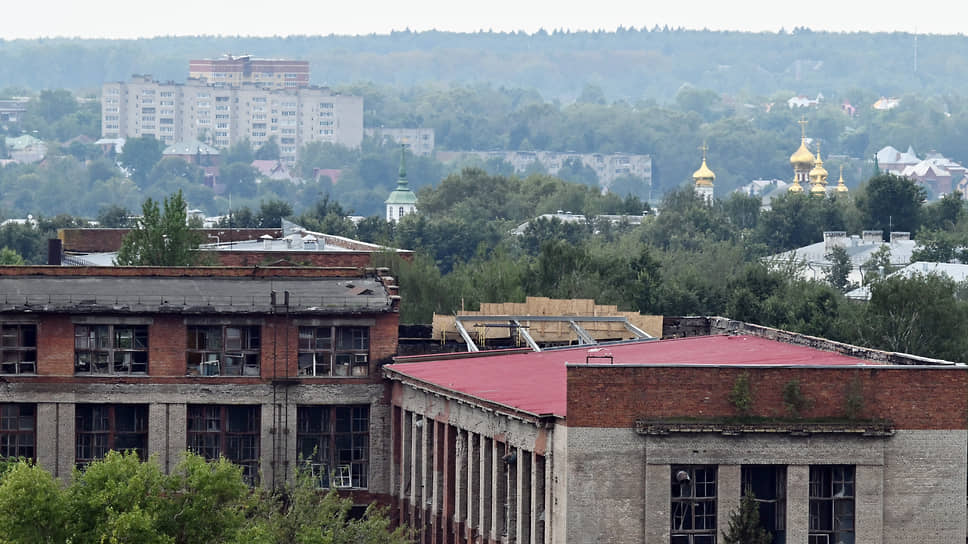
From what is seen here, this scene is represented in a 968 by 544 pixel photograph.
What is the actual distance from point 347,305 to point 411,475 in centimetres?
645

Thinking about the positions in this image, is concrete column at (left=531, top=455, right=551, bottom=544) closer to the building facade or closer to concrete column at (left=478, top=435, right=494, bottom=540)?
concrete column at (left=478, top=435, right=494, bottom=540)

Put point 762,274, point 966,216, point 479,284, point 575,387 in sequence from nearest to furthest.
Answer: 1. point 575,387
2. point 479,284
3. point 762,274
4. point 966,216

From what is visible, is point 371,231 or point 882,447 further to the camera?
point 371,231

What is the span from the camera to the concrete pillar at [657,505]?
4928 centimetres

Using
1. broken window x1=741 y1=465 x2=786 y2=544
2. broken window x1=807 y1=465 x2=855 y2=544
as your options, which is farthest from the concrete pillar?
broken window x1=807 y1=465 x2=855 y2=544

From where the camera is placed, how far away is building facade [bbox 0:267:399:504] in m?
68.0

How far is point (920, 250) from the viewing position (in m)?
162

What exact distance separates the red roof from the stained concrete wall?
5.72ft

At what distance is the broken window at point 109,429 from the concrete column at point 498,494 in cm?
1650

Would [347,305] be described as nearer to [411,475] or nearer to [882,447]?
[411,475]

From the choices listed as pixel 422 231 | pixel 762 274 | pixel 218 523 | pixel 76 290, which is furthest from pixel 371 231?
pixel 218 523

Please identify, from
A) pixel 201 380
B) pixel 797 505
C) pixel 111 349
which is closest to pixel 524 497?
pixel 797 505

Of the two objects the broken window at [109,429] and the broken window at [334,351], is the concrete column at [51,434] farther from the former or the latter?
the broken window at [334,351]

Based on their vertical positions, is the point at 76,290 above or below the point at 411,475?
above
